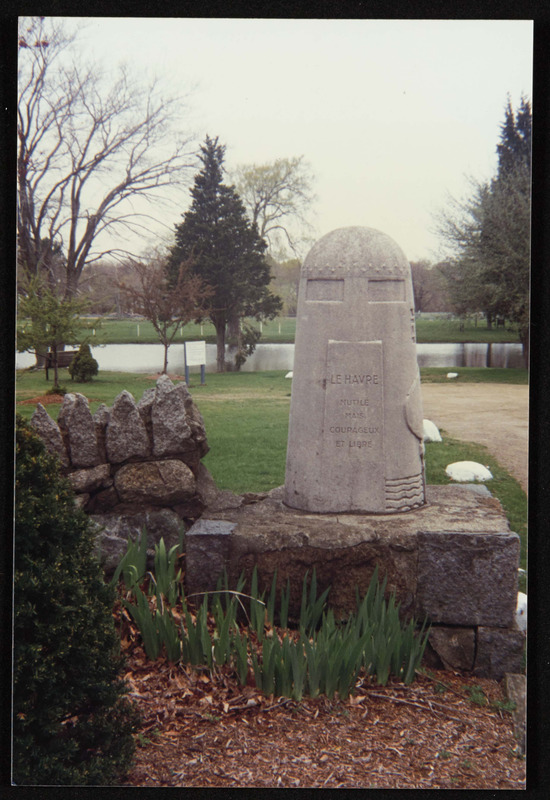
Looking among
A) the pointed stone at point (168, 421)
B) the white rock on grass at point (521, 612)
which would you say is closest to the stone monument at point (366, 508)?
the white rock on grass at point (521, 612)

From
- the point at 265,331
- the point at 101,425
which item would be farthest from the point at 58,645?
the point at 265,331

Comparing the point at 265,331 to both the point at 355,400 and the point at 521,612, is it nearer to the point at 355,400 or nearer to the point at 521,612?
the point at 355,400

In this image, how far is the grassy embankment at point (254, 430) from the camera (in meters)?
4.78

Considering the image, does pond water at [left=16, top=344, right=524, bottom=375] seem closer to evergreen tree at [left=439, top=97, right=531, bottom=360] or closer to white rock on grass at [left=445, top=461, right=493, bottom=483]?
evergreen tree at [left=439, top=97, right=531, bottom=360]

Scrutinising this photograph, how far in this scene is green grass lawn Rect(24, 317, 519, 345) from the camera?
4.64 metres

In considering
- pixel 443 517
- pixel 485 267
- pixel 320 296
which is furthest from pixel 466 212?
pixel 443 517

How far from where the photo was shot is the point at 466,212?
4371 millimetres

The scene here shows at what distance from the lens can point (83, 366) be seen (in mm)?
4625

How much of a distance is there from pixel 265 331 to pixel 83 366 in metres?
1.34

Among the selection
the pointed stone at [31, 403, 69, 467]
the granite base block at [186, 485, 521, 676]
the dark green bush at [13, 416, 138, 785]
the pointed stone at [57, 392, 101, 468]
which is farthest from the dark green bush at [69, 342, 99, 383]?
the dark green bush at [13, 416, 138, 785]

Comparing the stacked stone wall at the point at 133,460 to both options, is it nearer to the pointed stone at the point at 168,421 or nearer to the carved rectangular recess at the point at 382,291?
the pointed stone at the point at 168,421

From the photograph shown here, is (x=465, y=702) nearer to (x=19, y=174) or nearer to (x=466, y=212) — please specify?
(x=466, y=212)

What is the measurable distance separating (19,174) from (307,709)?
336cm

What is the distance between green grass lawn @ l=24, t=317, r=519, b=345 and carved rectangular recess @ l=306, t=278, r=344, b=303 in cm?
52
